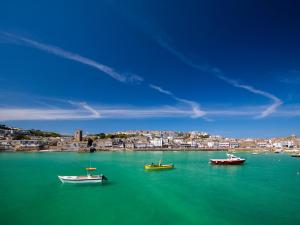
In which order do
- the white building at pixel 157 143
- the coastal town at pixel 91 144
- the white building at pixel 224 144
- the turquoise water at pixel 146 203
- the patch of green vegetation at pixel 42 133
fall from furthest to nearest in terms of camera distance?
the patch of green vegetation at pixel 42 133 → the white building at pixel 224 144 → the white building at pixel 157 143 → the coastal town at pixel 91 144 → the turquoise water at pixel 146 203

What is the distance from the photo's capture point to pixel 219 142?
6029 inches

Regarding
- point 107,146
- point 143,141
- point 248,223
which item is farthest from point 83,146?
point 248,223

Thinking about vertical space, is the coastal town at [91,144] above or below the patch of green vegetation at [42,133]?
below

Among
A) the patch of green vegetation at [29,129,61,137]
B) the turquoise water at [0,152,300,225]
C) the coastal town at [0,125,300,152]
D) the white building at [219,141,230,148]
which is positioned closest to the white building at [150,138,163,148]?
the coastal town at [0,125,300,152]

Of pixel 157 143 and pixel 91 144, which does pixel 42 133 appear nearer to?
pixel 91 144

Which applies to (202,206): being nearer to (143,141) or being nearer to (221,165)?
(221,165)

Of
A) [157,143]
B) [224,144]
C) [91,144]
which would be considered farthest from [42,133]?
[224,144]

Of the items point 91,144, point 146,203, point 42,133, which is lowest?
point 146,203

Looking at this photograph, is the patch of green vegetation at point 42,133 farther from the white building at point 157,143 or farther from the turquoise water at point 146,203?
the turquoise water at point 146,203

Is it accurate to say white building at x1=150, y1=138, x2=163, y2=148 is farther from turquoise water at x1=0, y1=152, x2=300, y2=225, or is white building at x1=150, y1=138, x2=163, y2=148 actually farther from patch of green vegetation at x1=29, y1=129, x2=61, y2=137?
turquoise water at x1=0, y1=152, x2=300, y2=225

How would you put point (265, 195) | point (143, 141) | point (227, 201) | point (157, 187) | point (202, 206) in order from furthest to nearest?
point (143, 141)
point (157, 187)
point (265, 195)
point (227, 201)
point (202, 206)

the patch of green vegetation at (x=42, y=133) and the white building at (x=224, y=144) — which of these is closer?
the white building at (x=224, y=144)

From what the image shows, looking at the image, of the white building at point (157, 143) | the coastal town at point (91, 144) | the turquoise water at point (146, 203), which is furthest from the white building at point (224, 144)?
the turquoise water at point (146, 203)

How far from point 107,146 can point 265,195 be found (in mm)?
108434
